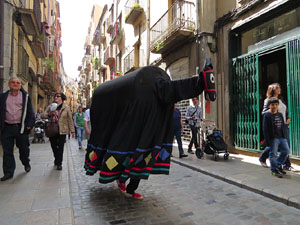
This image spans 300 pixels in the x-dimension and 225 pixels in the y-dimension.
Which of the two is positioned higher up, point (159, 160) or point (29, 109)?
point (29, 109)

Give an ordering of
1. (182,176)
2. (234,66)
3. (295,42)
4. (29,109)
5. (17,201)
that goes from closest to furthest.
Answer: (17,201) → (29,109) → (182,176) → (295,42) → (234,66)

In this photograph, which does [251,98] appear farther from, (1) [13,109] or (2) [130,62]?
(2) [130,62]

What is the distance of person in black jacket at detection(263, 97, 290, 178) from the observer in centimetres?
484

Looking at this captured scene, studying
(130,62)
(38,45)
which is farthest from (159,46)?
(38,45)

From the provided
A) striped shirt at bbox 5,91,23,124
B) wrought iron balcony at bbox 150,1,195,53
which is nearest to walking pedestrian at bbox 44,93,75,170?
striped shirt at bbox 5,91,23,124

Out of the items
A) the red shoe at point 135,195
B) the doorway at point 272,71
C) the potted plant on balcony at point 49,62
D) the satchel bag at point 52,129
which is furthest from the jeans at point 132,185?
the potted plant on balcony at point 49,62

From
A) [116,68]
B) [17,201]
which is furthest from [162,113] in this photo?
[116,68]

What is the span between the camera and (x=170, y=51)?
11.7 m

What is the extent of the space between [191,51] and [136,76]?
7.56 m

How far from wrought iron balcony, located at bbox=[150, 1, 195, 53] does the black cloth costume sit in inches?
285

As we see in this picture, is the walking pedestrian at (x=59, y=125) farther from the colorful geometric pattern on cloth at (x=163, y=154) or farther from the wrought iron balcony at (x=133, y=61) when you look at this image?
the wrought iron balcony at (x=133, y=61)

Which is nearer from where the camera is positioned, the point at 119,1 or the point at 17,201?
the point at 17,201

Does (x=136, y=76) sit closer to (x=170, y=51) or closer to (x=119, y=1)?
(x=170, y=51)

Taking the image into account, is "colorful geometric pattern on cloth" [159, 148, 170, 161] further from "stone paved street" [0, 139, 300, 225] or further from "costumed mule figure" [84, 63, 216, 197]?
"stone paved street" [0, 139, 300, 225]
